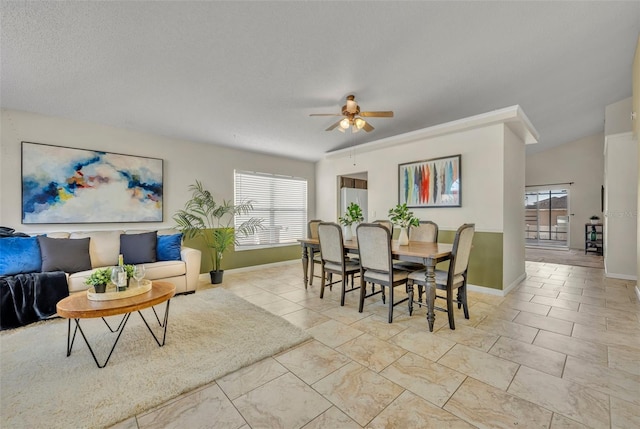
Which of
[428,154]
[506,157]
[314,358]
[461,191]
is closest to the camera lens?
[314,358]

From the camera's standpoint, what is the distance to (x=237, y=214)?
5219 millimetres

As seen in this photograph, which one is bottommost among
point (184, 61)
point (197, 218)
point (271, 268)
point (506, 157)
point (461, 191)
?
point (271, 268)

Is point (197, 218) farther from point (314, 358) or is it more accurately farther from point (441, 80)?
point (441, 80)

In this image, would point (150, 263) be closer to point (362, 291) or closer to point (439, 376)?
point (362, 291)

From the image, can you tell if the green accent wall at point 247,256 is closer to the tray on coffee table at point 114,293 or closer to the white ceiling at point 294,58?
the white ceiling at point 294,58

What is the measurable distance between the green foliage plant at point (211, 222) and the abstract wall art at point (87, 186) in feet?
1.48

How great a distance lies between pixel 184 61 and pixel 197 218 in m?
2.63

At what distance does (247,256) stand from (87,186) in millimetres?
2715

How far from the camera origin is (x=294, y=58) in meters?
2.47

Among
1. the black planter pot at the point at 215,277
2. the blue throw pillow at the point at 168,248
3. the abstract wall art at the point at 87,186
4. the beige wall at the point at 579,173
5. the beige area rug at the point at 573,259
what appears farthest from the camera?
the beige wall at the point at 579,173

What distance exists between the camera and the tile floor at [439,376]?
1461 mm

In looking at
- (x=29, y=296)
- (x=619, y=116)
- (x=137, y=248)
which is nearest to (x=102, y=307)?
(x=29, y=296)

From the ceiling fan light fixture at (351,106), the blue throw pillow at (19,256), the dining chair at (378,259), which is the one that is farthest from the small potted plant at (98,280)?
the ceiling fan light fixture at (351,106)

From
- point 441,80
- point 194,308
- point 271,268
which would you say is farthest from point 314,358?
point 271,268
